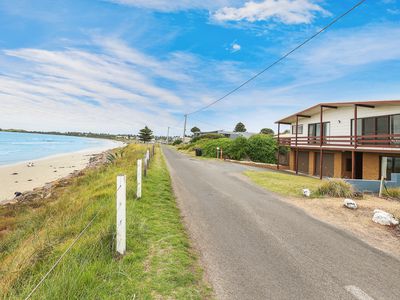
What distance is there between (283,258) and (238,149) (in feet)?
98.0

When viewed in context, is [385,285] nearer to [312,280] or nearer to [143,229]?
[312,280]

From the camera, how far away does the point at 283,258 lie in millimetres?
5078

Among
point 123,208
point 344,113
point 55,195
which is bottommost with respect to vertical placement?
point 55,195

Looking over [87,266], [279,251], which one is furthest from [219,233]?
[87,266]

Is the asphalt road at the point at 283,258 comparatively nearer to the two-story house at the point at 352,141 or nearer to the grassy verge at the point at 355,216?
the grassy verge at the point at 355,216

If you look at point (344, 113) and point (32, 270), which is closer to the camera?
point (32, 270)

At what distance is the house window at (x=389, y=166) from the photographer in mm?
17625

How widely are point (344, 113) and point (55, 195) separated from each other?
2147 centimetres

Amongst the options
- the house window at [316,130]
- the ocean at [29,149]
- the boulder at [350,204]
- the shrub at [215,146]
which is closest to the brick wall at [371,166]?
the house window at [316,130]

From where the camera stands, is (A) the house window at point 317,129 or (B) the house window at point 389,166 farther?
(A) the house window at point 317,129

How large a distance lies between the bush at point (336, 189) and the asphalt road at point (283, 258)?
3550mm

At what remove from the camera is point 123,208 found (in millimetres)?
4824

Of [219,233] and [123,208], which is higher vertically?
[123,208]

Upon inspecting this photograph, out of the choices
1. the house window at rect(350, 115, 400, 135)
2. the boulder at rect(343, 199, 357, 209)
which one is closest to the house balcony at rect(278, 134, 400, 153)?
the house window at rect(350, 115, 400, 135)
